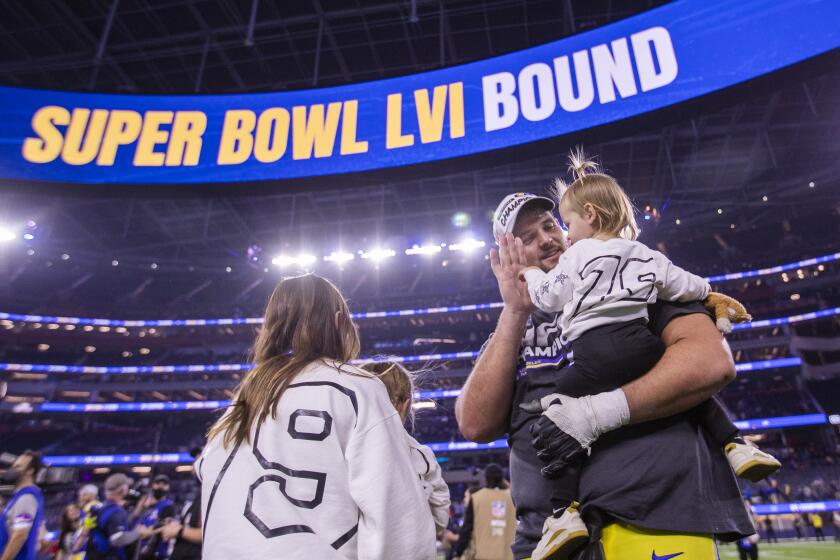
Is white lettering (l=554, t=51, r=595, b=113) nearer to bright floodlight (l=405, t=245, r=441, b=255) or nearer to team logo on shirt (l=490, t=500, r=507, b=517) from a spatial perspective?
team logo on shirt (l=490, t=500, r=507, b=517)

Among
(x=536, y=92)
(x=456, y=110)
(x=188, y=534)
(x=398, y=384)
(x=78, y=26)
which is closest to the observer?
(x=398, y=384)

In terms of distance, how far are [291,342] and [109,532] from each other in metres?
5.70

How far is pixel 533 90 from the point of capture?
429 cm

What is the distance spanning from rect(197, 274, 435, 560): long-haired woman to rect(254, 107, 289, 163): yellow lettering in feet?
10.8

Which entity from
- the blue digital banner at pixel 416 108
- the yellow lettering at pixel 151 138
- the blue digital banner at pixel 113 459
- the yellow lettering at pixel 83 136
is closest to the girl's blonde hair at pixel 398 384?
the blue digital banner at pixel 416 108

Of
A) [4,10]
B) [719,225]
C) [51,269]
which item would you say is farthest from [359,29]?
[51,269]

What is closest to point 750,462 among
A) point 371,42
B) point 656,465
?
point 656,465

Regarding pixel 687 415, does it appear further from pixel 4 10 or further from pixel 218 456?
pixel 4 10

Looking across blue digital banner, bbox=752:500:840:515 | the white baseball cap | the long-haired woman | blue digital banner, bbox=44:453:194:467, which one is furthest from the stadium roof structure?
blue digital banner, bbox=752:500:840:515

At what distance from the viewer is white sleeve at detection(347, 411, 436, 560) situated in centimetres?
152

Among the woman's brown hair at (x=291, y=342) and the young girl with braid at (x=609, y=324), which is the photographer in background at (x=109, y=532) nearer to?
the woman's brown hair at (x=291, y=342)

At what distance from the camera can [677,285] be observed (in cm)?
161

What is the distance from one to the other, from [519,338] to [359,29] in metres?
13.0

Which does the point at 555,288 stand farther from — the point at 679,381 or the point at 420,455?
the point at 420,455
